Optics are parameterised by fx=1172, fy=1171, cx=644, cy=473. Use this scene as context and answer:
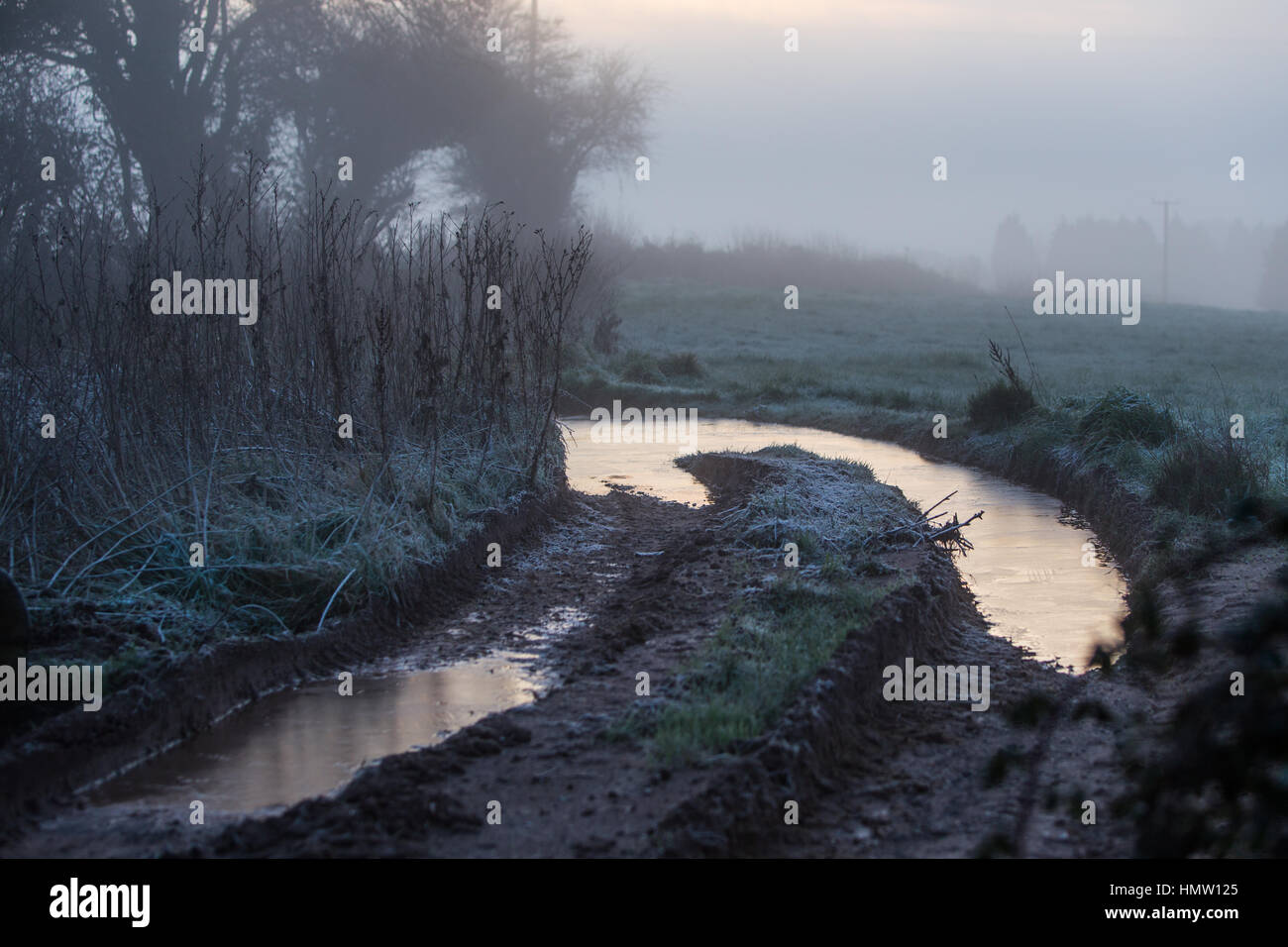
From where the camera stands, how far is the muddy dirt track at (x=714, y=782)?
427 cm

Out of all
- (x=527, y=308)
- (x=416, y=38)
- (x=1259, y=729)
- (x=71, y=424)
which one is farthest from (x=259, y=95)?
(x=1259, y=729)

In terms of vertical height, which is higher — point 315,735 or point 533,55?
point 533,55

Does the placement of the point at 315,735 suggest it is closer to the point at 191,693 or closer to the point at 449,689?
the point at 191,693

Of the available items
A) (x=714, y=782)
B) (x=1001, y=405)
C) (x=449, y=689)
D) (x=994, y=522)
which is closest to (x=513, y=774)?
(x=714, y=782)

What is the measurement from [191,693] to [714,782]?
2.89 m

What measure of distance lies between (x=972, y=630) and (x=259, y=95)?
87.3 ft

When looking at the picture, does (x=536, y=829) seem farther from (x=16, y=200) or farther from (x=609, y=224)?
(x=609, y=224)

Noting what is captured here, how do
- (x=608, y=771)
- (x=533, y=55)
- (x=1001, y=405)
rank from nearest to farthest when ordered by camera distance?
(x=608, y=771), (x=1001, y=405), (x=533, y=55)

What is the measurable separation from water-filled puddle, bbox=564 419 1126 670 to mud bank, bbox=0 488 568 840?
158 inches

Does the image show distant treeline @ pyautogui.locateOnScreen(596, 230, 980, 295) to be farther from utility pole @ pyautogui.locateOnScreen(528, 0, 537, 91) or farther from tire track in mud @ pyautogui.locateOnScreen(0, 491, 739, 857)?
tire track in mud @ pyautogui.locateOnScreen(0, 491, 739, 857)

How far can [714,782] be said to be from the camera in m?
4.50

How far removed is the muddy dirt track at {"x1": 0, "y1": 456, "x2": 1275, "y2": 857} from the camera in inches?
168

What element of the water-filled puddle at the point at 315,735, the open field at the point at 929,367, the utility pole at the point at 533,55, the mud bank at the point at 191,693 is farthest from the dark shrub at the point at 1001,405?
the utility pole at the point at 533,55
